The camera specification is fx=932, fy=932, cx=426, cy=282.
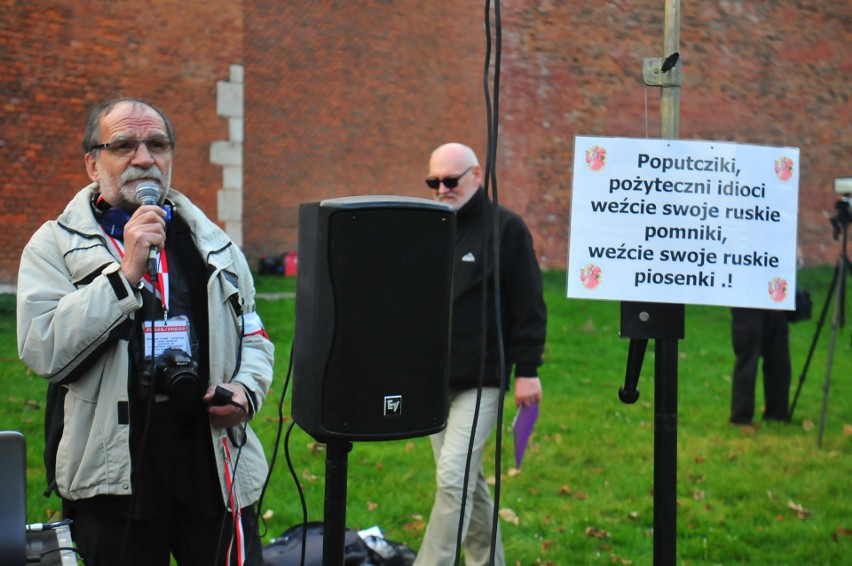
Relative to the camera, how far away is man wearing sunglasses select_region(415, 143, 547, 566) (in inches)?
165

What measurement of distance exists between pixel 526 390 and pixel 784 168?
6.05 feet

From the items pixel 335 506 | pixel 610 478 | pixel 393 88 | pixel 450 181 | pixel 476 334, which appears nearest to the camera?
pixel 335 506

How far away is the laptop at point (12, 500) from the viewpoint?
212cm

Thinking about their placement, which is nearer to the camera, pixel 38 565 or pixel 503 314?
pixel 38 565

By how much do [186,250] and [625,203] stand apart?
1362mm

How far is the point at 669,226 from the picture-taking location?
9.14 ft

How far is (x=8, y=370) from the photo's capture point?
811 centimetres

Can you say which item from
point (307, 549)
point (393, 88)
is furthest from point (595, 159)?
point (393, 88)

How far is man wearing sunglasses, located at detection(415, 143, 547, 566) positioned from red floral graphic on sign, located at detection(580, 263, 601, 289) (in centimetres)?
143

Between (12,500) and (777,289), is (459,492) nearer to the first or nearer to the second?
(777,289)

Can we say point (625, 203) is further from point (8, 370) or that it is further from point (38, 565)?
point (8, 370)

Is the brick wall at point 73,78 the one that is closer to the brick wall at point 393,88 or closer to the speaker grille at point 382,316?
the brick wall at point 393,88

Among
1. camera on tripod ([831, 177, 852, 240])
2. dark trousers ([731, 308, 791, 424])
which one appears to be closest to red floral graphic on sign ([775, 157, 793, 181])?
camera on tripod ([831, 177, 852, 240])

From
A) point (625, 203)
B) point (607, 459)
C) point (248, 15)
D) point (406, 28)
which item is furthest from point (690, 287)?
point (406, 28)
